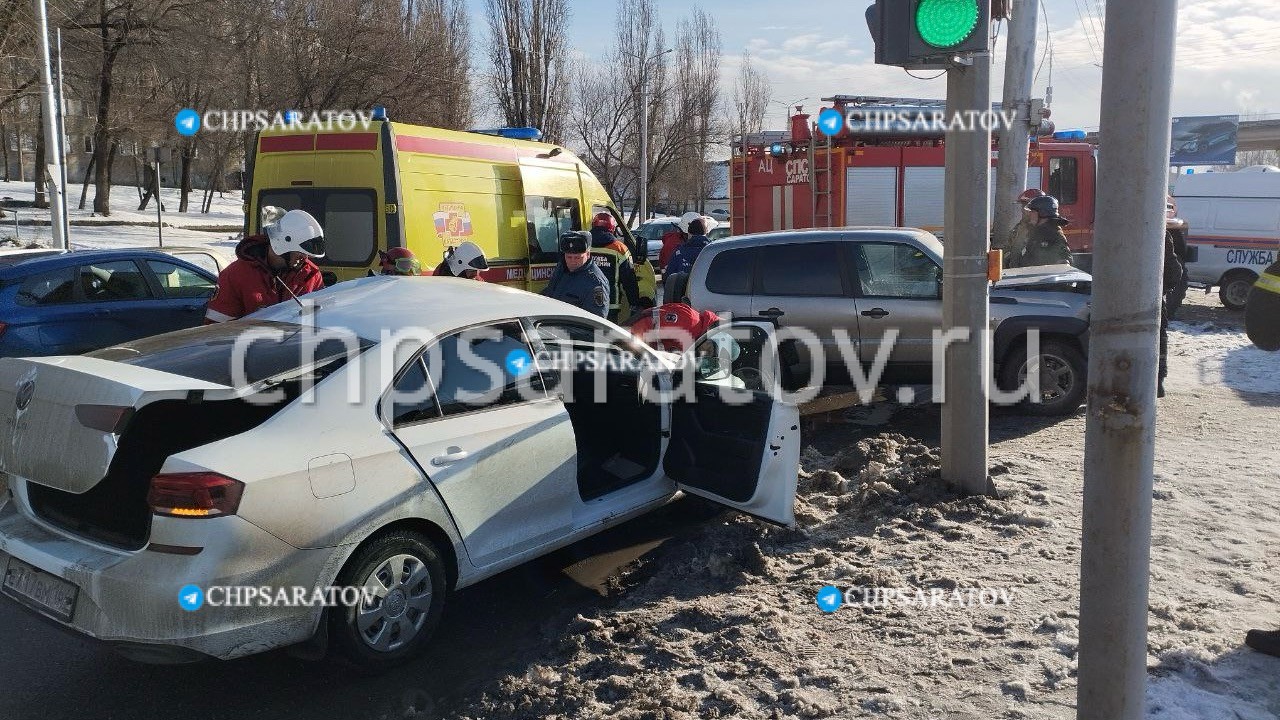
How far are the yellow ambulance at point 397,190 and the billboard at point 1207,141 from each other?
76.5m

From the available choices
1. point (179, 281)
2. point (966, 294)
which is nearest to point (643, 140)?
point (179, 281)

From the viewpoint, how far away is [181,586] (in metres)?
3.27

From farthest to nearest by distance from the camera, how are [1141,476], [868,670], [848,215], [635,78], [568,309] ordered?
[635,78]
[848,215]
[568,309]
[868,670]
[1141,476]

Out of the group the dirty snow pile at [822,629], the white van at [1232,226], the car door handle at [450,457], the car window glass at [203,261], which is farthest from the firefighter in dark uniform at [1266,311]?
the white van at [1232,226]

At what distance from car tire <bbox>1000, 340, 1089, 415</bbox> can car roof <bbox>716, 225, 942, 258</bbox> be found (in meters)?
1.13

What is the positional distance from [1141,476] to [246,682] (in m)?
3.43

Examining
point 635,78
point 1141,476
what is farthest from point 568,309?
point 635,78

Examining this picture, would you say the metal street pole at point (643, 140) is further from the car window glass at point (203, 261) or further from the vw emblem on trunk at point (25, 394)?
the vw emblem on trunk at point (25, 394)

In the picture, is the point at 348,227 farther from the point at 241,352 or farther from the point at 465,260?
the point at 241,352

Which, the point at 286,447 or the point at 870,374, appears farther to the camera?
the point at 870,374

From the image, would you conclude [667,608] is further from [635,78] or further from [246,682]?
[635,78]

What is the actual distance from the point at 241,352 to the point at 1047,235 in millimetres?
8395

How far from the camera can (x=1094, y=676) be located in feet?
9.25

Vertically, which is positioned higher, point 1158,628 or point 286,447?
point 286,447
